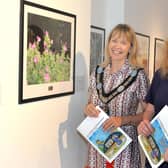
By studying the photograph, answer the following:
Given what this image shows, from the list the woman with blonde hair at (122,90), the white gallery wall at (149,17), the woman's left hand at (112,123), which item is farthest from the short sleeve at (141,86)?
the white gallery wall at (149,17)

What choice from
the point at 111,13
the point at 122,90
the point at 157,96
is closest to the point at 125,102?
the point at 122,90

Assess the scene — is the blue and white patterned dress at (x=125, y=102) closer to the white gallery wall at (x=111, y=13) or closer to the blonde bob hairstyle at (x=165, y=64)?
the blonde bob hairstyle at (x=165, y=64)

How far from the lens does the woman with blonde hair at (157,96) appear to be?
2297 mm

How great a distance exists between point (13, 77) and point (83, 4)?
42.8 inches

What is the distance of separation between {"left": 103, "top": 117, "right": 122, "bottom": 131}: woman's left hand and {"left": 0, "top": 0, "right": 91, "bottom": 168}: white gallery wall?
15.0 inches

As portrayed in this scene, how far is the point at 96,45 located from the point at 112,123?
1375mm

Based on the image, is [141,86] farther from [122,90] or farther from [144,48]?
[144,48]

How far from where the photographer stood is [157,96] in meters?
2.35

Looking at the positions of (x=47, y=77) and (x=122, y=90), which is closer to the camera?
(x=47, y=77)

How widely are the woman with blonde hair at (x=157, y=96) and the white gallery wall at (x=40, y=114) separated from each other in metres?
0.66

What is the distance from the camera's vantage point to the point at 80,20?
2914 millimetres

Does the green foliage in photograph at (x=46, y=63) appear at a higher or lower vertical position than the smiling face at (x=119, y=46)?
lower

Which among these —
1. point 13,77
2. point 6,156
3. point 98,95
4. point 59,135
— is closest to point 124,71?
point 98,95

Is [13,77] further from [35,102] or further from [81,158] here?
[81,158]
